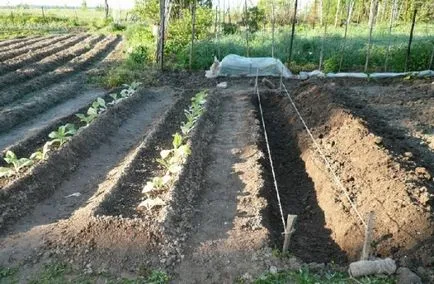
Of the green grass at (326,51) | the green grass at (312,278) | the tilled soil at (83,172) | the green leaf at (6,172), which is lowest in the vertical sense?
the tilled soil at (83,172)

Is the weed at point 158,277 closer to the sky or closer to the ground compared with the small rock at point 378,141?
closer to the ground

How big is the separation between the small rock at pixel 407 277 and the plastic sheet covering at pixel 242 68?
10.9 metres

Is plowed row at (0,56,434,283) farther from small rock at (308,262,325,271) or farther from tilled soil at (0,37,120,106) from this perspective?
tilled soil at (0,37,120,106)

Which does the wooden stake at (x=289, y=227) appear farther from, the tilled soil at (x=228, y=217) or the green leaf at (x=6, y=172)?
the green leaf at (x=6, y=172)

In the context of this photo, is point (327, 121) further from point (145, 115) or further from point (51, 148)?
point (51, 148)

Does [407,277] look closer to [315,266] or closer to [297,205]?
[315,266]

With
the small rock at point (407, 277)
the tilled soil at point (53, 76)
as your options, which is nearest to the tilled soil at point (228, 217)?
the small rock at point (407, 277)

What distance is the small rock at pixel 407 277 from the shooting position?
4.05 meters

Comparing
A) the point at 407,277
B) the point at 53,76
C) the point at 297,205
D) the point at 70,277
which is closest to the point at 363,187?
the point at 297,205

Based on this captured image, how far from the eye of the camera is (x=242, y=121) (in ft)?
32.3

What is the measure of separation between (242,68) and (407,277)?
11.4m

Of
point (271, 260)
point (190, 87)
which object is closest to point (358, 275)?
point (271, 260)

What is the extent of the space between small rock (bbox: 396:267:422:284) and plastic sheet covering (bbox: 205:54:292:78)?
35.7 ft

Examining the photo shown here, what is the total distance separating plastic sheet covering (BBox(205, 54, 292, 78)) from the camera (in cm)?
1460
